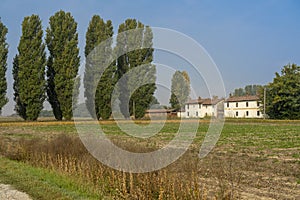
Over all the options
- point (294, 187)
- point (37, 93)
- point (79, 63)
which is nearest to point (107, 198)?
point (294, 187)

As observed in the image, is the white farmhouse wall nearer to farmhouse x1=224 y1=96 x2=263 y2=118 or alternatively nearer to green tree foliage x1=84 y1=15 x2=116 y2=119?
farmhouse x1=224 y1=96 x2=263 y2=118

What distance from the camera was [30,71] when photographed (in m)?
47.3

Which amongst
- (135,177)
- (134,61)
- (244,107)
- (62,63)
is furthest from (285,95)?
(135,177)

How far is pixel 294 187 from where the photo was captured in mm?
8875

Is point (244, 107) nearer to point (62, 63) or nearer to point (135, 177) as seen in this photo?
point (62, 63)

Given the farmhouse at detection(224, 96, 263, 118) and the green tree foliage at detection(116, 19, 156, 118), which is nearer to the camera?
the green tree foliage at detection(116, 19, 156, 118)

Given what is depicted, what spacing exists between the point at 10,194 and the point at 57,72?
43194 mm

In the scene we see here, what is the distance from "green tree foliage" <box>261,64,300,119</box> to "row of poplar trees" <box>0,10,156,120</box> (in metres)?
30.1

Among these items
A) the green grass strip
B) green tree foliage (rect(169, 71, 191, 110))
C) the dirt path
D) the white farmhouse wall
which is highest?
the white farmhouse wall

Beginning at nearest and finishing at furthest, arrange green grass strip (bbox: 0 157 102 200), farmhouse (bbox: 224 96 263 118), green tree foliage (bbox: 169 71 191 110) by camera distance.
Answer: green grass strip (bbox: 0 157 102 200), green tree foliage (bbox: 169 71 191 110), farmhouse (bbox: 224 96 263 118)

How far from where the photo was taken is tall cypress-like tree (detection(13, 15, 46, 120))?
1812 inches

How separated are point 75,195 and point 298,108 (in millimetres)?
63972

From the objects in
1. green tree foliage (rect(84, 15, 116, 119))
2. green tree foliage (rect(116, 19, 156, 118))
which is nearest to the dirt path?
green tree foliage (rect(116, 19, 156, 118))

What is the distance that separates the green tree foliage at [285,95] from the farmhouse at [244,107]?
17.7 meters
